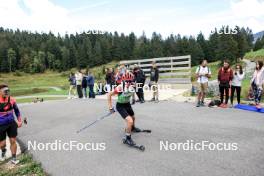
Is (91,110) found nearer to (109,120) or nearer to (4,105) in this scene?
(109,120)

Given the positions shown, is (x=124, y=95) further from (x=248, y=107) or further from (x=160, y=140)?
(x=248, y=107)

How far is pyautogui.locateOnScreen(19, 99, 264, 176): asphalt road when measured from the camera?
5.07 metres

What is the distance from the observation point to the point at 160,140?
6918 mm

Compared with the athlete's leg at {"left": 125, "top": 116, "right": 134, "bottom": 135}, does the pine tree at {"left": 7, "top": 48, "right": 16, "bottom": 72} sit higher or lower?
higher

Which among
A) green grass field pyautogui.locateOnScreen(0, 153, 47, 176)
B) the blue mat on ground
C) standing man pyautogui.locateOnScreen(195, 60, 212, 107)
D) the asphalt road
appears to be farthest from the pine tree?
green grass field pyautogui.locateOnScreen(0, 153, 47, 176)

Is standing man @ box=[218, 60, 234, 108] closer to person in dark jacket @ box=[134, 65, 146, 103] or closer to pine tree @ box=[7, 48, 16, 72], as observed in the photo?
person in dark jacket @ box=[134, 65, 146, 103]

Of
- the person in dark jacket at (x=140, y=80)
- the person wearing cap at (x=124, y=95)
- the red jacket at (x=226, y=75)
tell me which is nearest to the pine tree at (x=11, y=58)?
the person in dark jacket at (x=140, y=80)

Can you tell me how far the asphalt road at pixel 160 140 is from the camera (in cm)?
507

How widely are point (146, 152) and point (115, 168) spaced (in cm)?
105

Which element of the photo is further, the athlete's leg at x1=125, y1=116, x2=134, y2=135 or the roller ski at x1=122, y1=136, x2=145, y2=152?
the athlete's leg at x1=125, y1=116, x2=134, y2=135

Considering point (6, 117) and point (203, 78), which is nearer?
point (6, 117)

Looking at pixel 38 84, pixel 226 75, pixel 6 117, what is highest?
pixel 226 75

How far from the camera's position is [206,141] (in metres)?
6.52

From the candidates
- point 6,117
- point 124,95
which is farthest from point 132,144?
point 6,117
